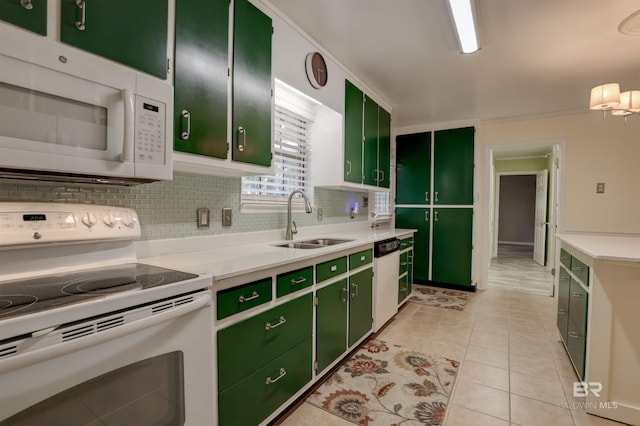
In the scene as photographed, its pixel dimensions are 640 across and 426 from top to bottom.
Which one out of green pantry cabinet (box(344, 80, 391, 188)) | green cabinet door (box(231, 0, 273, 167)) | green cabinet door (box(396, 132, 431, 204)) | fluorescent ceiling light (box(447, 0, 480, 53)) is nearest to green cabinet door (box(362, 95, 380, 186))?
green pantry cabinet (box(344, 80, 391, 188))

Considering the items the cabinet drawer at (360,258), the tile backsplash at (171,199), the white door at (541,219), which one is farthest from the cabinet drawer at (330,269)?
the white door at (541,219)

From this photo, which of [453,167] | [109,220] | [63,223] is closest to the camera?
[63,223]

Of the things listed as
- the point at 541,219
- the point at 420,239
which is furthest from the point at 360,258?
the point at 541,219

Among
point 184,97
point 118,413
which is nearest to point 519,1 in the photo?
point 184,97

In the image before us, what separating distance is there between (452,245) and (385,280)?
2056 mm

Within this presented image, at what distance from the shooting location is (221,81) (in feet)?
5.27

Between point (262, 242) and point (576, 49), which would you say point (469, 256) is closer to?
point (576, 49)

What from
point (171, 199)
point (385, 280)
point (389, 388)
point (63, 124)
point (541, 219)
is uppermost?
point (63, 124)

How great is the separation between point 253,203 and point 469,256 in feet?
11.2

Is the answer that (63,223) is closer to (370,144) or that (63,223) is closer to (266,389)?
(266,389)

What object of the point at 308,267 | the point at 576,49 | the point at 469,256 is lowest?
the point at 469,256

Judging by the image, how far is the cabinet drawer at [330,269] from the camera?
6.27 feet

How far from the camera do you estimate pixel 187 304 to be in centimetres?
107

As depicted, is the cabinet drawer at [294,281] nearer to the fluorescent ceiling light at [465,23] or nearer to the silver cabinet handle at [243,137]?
the silver cabinet handle at [243,137]
